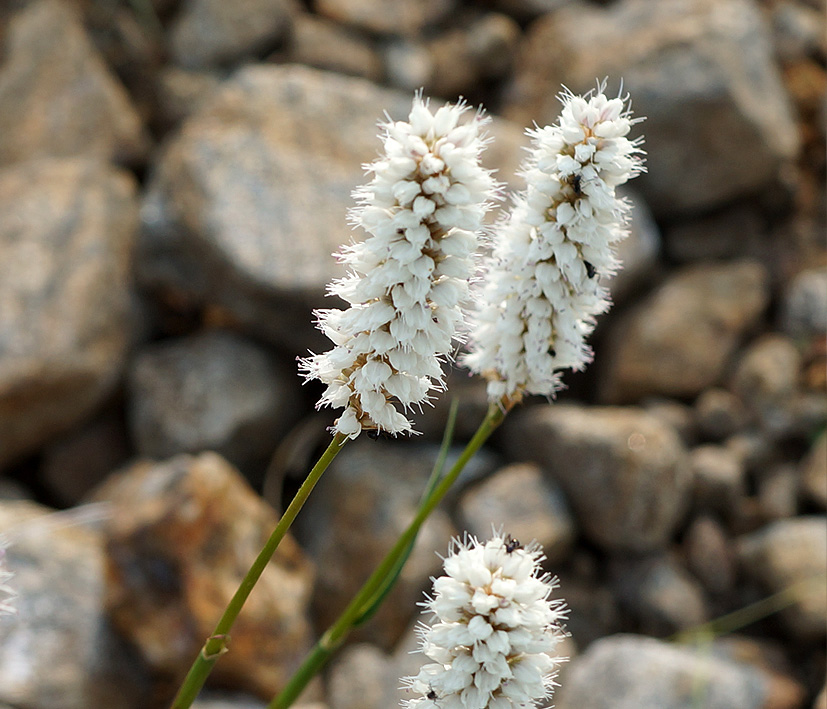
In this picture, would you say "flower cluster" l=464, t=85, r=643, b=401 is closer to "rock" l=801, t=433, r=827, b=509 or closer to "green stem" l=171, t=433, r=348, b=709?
"green stem" l=171, t=433, r=348, b=709

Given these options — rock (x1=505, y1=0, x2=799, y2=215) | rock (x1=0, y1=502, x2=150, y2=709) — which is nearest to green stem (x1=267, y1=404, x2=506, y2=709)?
rock (x1=0, y1=502, x2=150, y2=709)

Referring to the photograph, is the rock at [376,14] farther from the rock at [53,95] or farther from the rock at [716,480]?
the rock at [716,480]

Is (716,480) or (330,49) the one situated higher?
(330,49)

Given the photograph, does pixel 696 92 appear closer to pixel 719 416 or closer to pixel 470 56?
pixel 470 56

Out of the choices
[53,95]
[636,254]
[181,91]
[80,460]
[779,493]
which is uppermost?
[181,91]

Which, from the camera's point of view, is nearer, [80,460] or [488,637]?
[488,637]

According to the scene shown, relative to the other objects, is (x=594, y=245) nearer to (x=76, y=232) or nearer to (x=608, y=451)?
(x=608, y=451)

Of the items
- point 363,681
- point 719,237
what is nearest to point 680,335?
point 719,237
